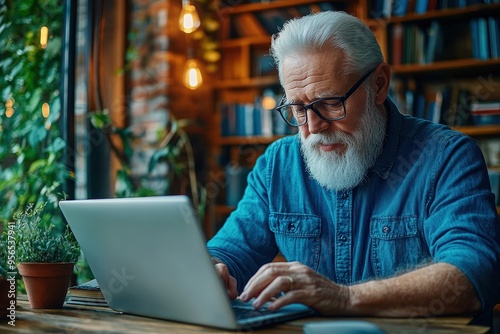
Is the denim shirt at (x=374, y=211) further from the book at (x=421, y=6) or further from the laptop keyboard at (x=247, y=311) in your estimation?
the book at (x=421, y=6)

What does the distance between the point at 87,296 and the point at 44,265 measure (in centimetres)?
14

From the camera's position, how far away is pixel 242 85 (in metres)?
4.16

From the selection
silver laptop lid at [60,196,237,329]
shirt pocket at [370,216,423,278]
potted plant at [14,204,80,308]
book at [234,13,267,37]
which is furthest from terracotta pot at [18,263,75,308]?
book at [234,13,267,37]

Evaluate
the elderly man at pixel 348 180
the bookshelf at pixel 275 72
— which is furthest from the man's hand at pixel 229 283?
the bookshelf at pixel 275 72

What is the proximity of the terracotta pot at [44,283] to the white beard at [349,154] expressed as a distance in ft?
2.25

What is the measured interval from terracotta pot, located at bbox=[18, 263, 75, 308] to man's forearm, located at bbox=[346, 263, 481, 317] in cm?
62

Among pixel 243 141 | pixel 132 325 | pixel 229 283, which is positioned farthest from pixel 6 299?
pixel 243 141

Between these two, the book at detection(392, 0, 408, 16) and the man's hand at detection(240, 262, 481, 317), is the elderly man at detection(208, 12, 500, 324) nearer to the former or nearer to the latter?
the man's hand at detection(240, 262, 481, 317)

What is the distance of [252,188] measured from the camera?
5.92 feet

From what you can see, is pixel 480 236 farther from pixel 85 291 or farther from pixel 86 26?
pixel 86 26

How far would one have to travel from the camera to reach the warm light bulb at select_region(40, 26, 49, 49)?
9.41 ft

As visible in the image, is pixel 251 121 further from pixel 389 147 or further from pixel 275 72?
pixel 389 147

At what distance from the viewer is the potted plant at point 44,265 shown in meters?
1.33

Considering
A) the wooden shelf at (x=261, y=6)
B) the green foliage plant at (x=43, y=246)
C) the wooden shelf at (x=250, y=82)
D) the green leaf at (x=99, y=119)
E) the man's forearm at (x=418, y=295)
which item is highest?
the wooden shelf at (x=261, y=6)
